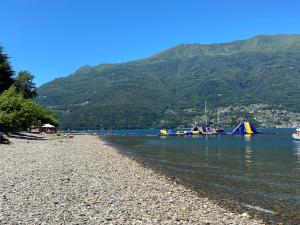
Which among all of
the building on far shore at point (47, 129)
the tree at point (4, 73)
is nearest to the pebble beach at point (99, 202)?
the tree at point (4, 73)

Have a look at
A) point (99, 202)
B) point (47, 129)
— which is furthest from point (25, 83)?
point (99, 202)

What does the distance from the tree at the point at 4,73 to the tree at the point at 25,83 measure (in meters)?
14.7

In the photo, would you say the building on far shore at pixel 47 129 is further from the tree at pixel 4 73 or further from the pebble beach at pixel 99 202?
the pebble beach at pixel 99 202

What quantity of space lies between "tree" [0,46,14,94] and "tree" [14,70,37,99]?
1471 cm

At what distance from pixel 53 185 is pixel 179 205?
24.1 feet

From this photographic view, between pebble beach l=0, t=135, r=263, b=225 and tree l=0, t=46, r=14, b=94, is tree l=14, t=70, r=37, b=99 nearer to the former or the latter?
tree l=0, t=46, r=14, b=94

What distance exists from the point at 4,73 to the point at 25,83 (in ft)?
71.2

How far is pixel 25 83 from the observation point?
409ft

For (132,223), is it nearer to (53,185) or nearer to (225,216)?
(225,216)

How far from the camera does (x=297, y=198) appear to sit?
21516 millimetres

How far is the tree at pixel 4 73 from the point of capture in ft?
327

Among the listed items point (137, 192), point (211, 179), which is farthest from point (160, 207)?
point (211, 179)

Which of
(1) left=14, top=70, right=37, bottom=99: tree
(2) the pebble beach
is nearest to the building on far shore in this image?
(1) left=14, top=70, right=37, bottom=99: tree

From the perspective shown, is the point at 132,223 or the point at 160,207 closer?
the point at 132,223
